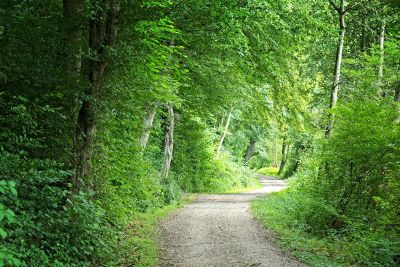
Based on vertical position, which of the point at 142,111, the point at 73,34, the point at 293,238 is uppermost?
the point at 73,34

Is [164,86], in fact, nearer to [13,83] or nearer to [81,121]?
[81,121]

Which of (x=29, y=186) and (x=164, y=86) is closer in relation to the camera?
(x=29, y=186)

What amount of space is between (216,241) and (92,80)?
5778 millimetres

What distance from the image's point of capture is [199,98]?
68.1ft

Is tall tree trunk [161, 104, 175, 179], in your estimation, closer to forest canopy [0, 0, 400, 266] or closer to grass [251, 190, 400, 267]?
forest canopy [0, 0, 400, 266]

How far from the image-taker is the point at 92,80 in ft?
28.4

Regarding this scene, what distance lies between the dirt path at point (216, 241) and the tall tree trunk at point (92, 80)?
9.44 ft

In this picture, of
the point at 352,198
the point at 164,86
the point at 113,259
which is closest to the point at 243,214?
the point at 352,198

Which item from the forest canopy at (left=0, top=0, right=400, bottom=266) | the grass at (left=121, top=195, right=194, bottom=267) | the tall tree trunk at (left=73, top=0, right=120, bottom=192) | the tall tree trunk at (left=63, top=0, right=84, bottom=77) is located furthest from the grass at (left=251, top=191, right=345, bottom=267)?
the tall tree trunk at (left=63, top=0, right=84, bottom=77)

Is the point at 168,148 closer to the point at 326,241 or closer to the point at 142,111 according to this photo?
the point at 142,111

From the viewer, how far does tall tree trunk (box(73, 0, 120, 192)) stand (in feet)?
27.9

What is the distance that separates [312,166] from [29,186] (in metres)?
9.75

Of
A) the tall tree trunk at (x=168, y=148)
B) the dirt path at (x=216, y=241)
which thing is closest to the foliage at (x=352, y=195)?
the dirt path at (x=216, y=241)

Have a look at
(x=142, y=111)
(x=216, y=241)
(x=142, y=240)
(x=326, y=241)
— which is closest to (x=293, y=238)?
(x=326, y=241)
